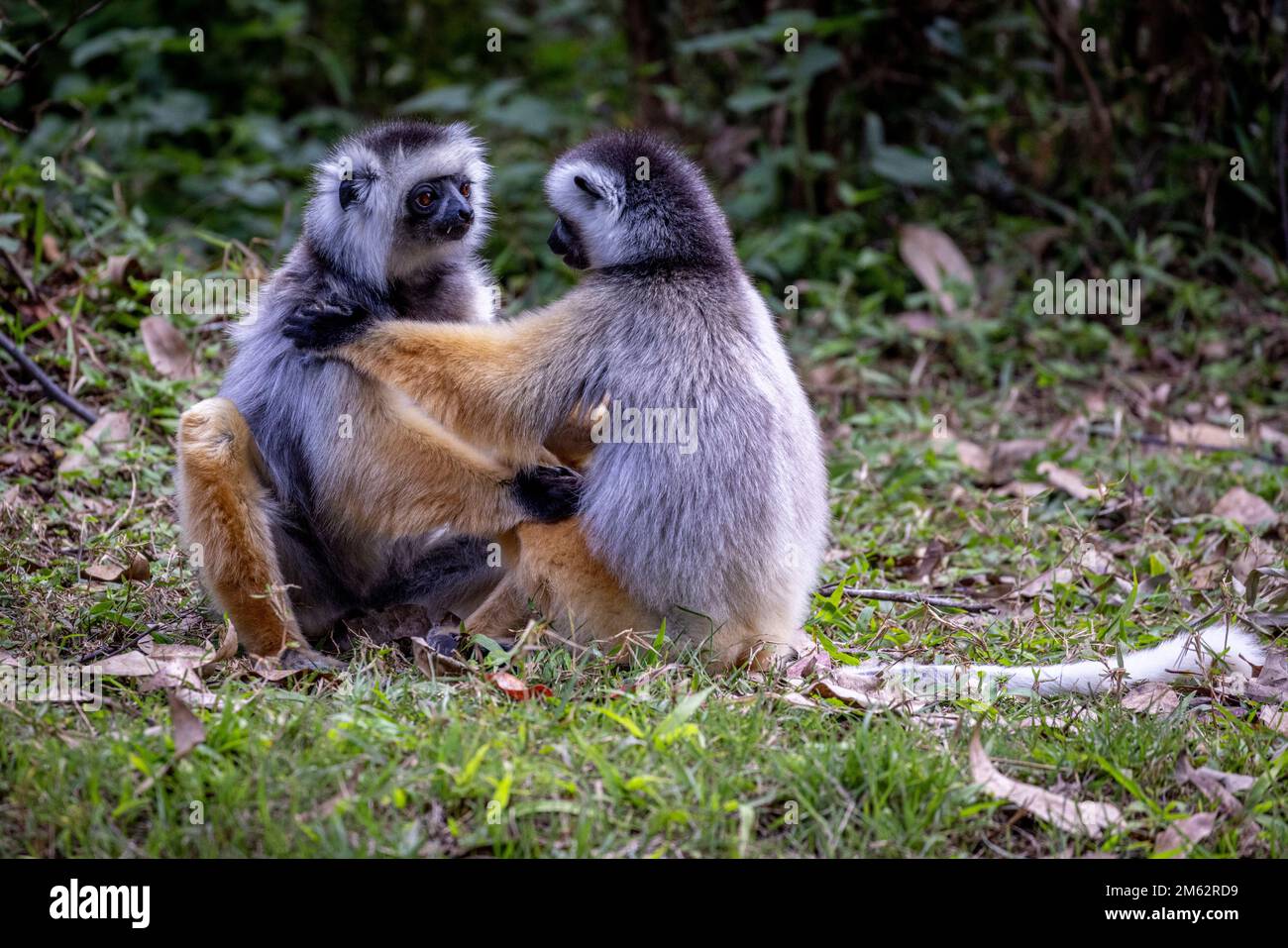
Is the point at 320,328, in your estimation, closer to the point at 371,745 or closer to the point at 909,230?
the point at 371,745

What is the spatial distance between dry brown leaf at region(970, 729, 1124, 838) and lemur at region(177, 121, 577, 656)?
223 centimetres

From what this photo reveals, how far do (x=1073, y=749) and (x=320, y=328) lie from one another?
3689mm

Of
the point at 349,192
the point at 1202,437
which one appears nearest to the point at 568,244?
the point at 349,192

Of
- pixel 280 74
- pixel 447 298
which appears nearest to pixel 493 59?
pixel 280 74

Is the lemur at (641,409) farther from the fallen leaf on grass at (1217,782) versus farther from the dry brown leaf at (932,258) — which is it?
the dry brown leaf at (932,258)

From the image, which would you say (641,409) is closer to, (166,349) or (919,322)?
→ (166,349)

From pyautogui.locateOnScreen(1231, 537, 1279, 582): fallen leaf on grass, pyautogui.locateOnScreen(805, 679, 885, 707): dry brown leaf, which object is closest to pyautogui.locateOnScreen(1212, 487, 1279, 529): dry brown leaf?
→ pyautogui.locateOnScreen(1231, 537, 1279, 582): fallen leaf on grass

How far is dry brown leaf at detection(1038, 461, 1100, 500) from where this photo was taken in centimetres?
809

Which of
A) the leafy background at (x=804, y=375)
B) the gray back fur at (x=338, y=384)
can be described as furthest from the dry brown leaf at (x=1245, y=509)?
the gray back fur at (x=338, y=384)

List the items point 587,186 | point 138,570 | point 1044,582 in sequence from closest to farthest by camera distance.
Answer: point 587,186, point 138,570, point 1044,582

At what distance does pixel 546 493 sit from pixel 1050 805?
2578 mm

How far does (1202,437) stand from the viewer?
9.05 meters

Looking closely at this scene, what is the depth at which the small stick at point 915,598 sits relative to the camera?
666 centimetres

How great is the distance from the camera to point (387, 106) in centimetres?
1384
